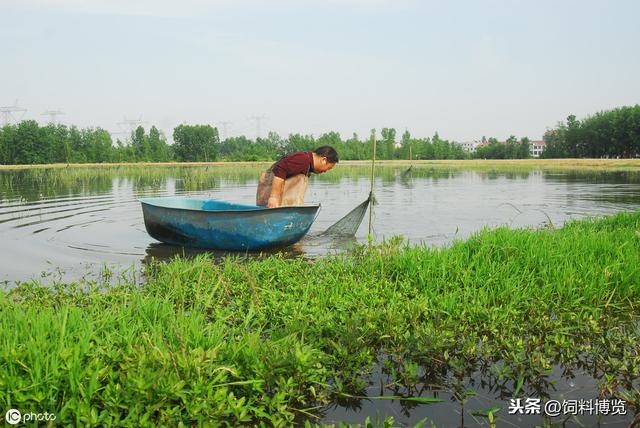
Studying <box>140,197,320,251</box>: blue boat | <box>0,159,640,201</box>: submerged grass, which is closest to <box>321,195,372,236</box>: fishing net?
<box>140,197,320,251</box>: blue boat

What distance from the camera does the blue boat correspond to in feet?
23.9

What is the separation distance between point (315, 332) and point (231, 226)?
155 inches

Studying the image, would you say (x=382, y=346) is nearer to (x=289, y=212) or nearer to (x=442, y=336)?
(x=442, y=336)

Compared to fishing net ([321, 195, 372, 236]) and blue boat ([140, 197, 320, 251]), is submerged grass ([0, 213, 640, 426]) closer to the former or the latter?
blue boat ([140, 197, 320, 251])

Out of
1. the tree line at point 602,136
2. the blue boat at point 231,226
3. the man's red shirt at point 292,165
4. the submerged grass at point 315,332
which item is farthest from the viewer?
the tree line at point 602,136

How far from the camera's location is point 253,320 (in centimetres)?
404

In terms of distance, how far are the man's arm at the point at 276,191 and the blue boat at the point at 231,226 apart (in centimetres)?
30

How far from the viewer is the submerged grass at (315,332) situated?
2.67 m

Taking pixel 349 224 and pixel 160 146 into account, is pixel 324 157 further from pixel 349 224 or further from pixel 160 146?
pixel 160 146

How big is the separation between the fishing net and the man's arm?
4.26 feet

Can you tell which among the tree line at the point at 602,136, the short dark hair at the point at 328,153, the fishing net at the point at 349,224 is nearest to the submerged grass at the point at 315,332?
the short dark hair at the point at 328,153

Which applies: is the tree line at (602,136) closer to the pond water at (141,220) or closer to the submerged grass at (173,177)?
the submerged grass at (173,177)

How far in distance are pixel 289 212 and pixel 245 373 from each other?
448 centimetres

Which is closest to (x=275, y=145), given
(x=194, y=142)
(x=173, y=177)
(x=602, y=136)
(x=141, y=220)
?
(x=194, y=142)
